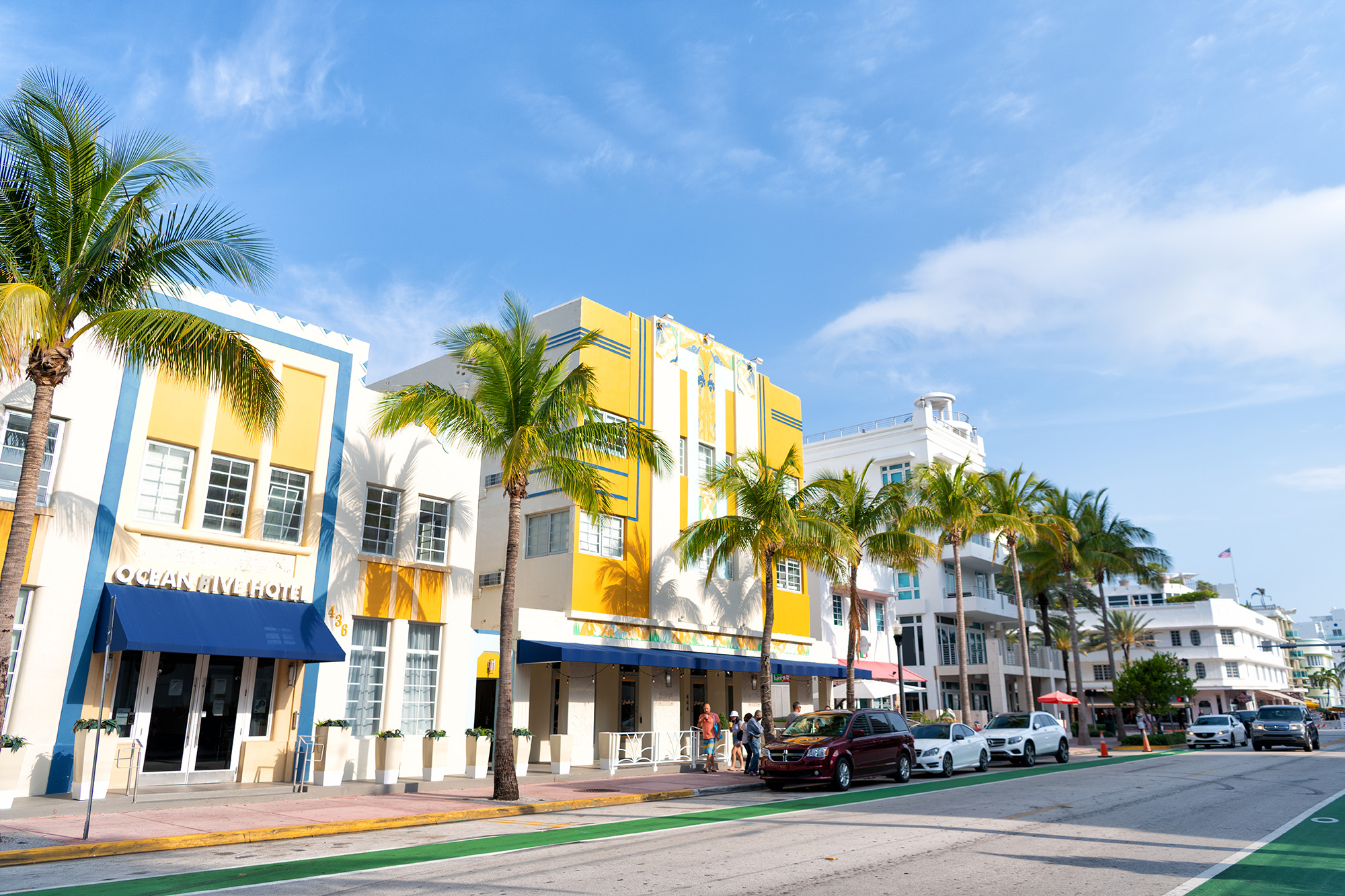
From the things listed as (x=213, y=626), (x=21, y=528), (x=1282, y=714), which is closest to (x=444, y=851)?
(x=21, y=528)

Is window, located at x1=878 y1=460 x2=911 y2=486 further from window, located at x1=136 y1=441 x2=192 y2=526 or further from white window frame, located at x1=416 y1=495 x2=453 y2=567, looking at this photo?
window, located at x1=136 y1=441 x2=192 y2=526

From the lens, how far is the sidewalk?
12.0 metres

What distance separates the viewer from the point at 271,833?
12.3 metres

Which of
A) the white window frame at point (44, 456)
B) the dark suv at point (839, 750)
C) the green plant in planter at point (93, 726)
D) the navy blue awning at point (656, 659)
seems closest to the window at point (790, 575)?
the navy blue awning at point (656, 659)

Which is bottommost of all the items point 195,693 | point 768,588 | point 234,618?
point 195,693

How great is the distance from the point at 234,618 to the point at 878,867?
41.8ft

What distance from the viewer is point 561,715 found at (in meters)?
25.7

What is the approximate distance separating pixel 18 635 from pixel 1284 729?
38.1 m

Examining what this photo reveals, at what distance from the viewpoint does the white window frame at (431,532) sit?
69.9 feet

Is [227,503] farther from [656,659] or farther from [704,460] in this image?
[704,460]

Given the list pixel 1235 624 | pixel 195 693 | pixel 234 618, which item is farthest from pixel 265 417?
pixel 1235 624

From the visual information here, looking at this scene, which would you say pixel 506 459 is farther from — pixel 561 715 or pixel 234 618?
pixel 561 715

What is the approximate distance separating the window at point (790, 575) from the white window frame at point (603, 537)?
27.0ft

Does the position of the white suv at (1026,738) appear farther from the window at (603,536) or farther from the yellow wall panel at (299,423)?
the yellow wall panel at (299,423)
